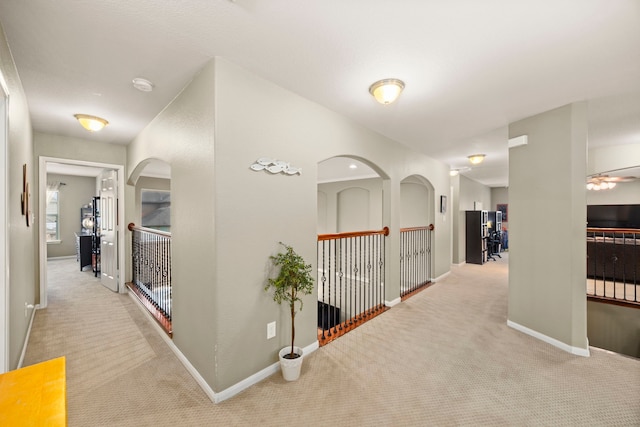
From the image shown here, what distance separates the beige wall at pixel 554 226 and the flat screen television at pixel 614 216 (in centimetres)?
635

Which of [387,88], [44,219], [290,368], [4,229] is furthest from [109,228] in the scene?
[387,88]

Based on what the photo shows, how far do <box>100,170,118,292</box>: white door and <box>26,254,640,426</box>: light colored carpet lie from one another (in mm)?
1253

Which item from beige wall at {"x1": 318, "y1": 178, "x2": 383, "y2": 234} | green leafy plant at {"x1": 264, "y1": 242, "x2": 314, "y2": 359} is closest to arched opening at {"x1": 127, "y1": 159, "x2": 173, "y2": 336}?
green leafy plant at {"x1": 264, "y1": 242, "x2": 314, "y2": 359}

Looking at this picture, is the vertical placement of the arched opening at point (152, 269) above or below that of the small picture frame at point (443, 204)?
below

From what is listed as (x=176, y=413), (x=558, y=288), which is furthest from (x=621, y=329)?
(x=176, y=413)

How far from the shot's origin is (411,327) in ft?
10.1

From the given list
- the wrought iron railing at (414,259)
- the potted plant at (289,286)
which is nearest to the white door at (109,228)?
the potted plant at (289,286)

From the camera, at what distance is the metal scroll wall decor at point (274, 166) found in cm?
208

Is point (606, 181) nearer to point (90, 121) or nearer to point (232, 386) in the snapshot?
point (232, 386)

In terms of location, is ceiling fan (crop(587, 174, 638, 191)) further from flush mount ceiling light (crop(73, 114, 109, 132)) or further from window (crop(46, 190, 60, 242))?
window (crop(46, 190, 60, 242))

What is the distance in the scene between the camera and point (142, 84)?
222cm

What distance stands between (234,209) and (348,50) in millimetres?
1405

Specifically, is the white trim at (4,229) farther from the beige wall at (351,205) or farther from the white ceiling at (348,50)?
the beige wall at (351,205)

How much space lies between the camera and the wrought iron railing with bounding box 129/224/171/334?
3092 millimetres
